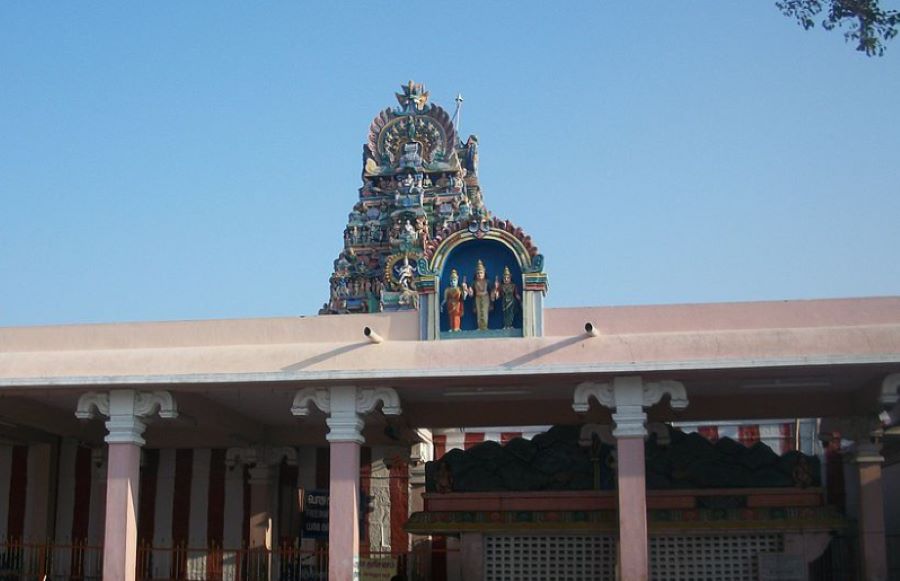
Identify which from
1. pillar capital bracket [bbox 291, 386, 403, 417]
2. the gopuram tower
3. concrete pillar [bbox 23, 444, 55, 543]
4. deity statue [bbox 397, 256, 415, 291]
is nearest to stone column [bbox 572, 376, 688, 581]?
pillar capital bracket [bbox 291, 386, 403, 417]

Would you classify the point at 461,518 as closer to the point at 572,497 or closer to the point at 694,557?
the point at 572,497

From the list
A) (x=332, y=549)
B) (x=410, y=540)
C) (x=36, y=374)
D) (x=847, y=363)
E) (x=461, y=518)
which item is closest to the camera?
(x=847, y=363)

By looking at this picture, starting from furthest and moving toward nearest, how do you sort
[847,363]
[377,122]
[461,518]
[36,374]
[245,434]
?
[377,122], [245,434], [461,518], [36,374], [847,363]

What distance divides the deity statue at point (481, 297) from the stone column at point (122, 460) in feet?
13.5

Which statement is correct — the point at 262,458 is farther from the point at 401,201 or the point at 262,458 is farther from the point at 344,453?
the point at 401,201

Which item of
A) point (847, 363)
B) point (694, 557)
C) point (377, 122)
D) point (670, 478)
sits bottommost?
point (694, 557)

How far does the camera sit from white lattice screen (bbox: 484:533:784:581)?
52.0ft

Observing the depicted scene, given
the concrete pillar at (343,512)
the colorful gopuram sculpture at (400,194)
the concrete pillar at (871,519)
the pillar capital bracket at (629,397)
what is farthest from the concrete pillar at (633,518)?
the colorful gopuram sculpture at (400,194)

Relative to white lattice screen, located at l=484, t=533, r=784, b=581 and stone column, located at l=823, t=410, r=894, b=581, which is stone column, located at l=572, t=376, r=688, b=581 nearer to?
white lattice screen, located at l=484, t=533, r=784, b=581

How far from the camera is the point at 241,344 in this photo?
15703 mm

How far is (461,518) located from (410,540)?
135 inches

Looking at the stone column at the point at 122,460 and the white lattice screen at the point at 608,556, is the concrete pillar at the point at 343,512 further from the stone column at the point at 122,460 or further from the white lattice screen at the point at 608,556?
the white lattice screen at the point at 608,556

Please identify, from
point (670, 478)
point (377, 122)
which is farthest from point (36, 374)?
point (377, 122)

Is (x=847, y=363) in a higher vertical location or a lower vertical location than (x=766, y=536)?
higher
